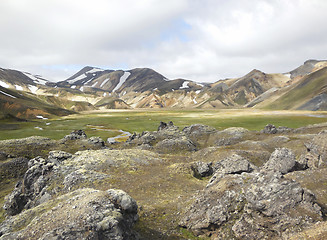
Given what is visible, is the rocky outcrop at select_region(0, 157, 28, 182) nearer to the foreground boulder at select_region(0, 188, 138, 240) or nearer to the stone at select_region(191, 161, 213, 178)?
the foreground boulder at select_region(0, 188, 138, 240)

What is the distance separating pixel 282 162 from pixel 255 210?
18.3m

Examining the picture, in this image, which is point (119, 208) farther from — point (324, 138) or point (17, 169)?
point (17, 169)

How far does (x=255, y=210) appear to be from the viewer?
16984 millimetres

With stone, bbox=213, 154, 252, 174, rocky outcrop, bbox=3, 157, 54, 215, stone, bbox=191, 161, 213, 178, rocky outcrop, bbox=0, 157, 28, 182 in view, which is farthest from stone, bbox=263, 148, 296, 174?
rocky outcrop, bbox=0, 157, 28, 182

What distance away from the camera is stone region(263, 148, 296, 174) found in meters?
31.2

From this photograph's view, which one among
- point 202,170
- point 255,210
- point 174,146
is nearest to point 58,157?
point 202,170

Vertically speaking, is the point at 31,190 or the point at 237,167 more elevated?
the point at 237,167

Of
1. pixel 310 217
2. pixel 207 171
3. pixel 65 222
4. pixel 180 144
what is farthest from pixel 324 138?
pixel 65 222

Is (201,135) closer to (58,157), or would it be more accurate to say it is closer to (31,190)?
(58,157)

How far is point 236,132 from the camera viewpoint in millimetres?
73875

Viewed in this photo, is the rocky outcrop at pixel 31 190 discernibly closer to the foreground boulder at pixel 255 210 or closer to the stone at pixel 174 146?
the foreground boulder at pixel 255 210

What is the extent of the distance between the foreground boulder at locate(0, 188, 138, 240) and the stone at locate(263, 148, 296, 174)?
2498cm

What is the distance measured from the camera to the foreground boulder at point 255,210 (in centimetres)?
1587

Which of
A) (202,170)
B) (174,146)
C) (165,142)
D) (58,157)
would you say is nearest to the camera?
(202,170)
